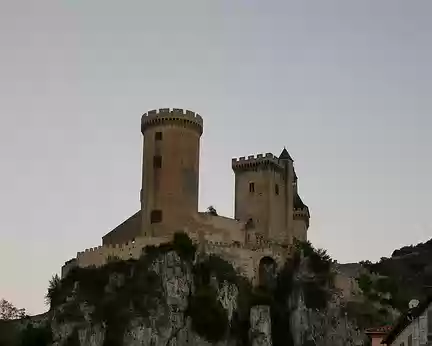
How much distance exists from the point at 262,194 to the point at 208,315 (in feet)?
50.6

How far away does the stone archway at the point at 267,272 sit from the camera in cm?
8200

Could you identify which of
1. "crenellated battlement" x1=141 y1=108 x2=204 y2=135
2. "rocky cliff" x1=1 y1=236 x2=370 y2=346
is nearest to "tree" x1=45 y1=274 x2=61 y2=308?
"rocky cliff" x1=1 y1=236 x2=370 y2=346

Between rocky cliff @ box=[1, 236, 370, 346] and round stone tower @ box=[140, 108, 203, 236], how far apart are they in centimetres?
318

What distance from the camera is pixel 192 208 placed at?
268 ft

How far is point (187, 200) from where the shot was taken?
8156 cm

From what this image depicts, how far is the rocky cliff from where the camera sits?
75.3 meters

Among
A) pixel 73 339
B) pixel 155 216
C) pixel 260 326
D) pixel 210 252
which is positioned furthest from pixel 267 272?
pixel 73 339

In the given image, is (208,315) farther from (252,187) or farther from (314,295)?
(252,187)

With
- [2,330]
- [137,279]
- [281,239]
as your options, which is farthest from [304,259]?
[2,330]

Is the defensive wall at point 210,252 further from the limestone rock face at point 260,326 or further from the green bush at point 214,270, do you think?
the limestone rock face at point 260,326

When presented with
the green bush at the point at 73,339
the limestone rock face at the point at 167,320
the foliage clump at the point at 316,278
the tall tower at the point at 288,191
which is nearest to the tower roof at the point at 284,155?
the tall tower at the point at 288,191

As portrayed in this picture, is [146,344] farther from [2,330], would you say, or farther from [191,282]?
[2,330]

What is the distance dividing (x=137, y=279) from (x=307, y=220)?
2496 cm

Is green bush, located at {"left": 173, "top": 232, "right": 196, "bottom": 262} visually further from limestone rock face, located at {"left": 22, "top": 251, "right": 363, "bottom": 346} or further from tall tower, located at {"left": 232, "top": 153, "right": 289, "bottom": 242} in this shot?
tall tower, located at {"left": 232, "top": 153, "right": 289, "bottom": 242}
